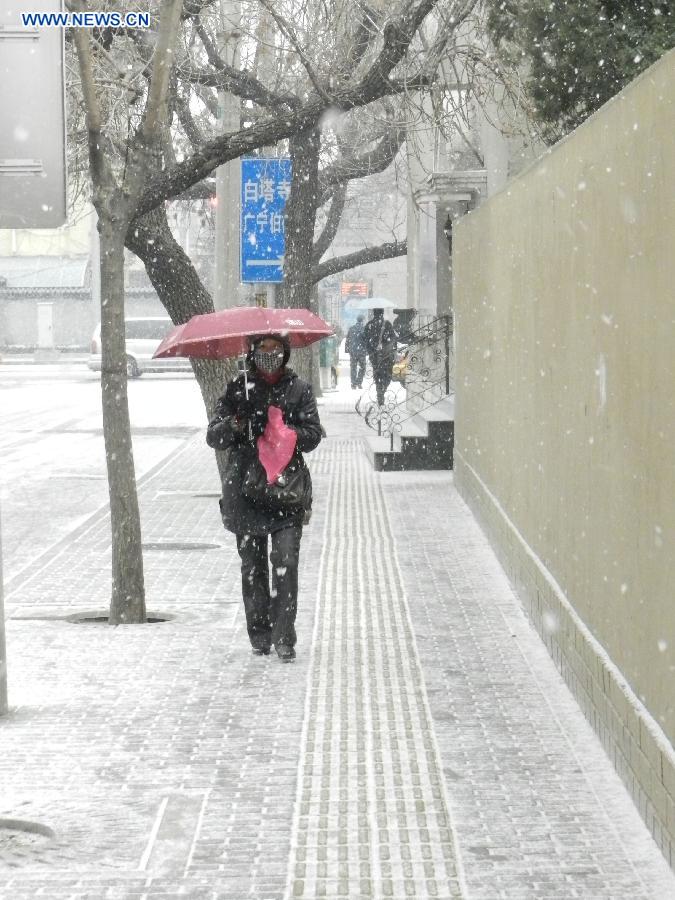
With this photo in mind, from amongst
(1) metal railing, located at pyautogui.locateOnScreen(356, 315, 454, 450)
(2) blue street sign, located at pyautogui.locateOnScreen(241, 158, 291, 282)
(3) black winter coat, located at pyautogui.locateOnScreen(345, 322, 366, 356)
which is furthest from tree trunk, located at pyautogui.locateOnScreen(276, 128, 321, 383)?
(3) black winter coat, located at pyautogui.locateOnScreen(345, 322, 366, 356)

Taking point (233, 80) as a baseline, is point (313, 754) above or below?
below

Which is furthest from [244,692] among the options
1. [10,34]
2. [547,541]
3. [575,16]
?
[575,16]

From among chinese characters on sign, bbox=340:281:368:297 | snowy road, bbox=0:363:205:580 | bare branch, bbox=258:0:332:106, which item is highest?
bare branch, bbox=258:0:332:106

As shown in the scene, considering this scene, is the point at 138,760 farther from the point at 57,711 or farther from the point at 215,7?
the point at 215,7

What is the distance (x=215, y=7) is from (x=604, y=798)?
1234 cm

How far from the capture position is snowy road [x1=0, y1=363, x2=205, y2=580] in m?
14.8

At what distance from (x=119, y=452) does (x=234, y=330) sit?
68.5 inches

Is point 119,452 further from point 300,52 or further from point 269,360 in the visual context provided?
point 300,52

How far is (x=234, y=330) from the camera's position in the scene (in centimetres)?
830

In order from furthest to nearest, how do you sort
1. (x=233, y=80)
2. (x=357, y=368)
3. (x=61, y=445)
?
(x=357, y=368)
(x=61, y=445)
(x=233, y=80)

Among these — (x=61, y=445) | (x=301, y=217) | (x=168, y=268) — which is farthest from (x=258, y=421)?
(x=61, y=445)

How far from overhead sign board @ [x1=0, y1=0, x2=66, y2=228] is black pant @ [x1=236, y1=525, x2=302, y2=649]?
7.08ft

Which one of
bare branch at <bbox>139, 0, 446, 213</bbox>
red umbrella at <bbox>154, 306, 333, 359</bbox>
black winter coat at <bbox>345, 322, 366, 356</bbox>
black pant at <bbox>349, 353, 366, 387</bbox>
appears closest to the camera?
red umbrella at <bbox>154, 306, 333, 359</bbox>

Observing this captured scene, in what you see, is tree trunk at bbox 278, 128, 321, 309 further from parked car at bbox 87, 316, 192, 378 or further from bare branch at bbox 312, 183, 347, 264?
parked car at bbox 87, 316, 192, 378
